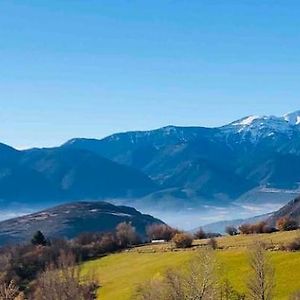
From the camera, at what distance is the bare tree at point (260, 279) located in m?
86.0

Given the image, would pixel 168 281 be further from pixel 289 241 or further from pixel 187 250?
pixel 187 250

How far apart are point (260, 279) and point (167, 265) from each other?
118ft

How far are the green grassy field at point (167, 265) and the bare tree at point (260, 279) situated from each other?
2.89 metres

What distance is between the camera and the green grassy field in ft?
323

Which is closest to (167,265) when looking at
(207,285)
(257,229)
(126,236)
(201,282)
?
(257,229)

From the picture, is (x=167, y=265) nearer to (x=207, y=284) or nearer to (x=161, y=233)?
(x=207, y=284)

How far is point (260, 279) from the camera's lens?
86.7 meters

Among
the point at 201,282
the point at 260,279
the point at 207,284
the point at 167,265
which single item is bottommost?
the point at 260,279

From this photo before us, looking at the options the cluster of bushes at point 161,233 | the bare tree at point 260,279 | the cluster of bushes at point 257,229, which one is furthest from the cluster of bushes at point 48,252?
the bare tree at point 260,279

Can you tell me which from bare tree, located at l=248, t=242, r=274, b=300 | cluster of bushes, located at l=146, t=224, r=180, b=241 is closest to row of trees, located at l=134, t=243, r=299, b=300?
bare tree, located at l=248, t=242, r=274, b=300

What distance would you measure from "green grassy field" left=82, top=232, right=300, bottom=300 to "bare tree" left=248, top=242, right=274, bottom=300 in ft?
9.48

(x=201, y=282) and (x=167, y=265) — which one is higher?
(x=167, y=265)

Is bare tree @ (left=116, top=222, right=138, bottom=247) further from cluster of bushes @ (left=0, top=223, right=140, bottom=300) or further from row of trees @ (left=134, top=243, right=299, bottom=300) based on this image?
row of trees @ (left=134, top=243, right=299, bottom=300)

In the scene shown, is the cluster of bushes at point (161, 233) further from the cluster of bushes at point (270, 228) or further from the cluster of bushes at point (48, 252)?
the cluster of bushes at point (270, 228)
